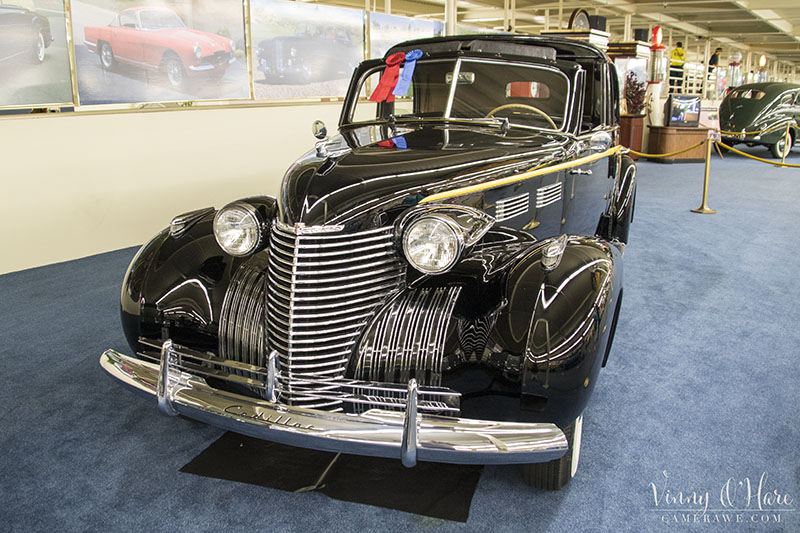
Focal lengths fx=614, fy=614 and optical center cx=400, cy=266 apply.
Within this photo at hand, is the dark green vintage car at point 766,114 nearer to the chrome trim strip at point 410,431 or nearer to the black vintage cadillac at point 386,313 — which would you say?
the black vintage cadillac at point 386,313

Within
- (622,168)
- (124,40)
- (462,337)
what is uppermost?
(124,40)

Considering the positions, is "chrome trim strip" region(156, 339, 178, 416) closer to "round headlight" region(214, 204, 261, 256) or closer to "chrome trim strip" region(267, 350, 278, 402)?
"chrome trim strip" region(267, 350, 278, 402)

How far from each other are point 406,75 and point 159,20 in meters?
3.56

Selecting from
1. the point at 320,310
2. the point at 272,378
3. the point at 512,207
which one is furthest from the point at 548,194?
the point at 272,378

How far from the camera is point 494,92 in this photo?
311 cm

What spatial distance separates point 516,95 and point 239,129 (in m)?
4.01

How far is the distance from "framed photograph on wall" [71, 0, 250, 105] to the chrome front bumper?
4.26 metres

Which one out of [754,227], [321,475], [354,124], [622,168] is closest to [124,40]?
[354,124]

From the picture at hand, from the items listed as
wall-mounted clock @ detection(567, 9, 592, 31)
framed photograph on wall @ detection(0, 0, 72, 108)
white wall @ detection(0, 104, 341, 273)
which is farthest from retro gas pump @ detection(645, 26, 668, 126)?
framed photograph on wall @ detection(0, 0, 72, 108)

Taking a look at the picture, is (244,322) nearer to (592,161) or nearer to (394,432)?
(394,432)

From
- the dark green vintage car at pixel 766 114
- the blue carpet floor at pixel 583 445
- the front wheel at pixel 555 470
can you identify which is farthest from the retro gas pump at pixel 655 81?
the front wheel at pixel 555 470

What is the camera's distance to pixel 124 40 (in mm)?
5289

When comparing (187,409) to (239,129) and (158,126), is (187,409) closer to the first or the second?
(158,126)

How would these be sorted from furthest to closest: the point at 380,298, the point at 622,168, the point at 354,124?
the point at 622,168 → the point at 354,124 → the point at 380,298
